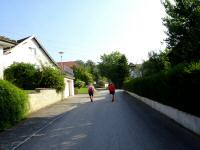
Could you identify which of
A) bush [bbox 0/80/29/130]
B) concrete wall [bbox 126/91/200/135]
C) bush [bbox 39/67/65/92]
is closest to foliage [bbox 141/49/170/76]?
bush [bbox 39/67/65/92]

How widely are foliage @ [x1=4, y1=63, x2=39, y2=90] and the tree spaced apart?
13.8 meters

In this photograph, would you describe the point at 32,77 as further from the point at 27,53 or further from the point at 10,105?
the point at 10,105

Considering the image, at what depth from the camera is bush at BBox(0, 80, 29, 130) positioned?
1524 centimetres

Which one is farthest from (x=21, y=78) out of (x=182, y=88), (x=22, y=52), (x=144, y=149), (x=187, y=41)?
(x=144, y=149)

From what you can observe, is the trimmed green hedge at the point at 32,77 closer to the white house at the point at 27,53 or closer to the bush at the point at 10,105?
the white house at the point at 27,53

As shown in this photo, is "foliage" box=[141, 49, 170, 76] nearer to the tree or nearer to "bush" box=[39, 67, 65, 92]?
the tree

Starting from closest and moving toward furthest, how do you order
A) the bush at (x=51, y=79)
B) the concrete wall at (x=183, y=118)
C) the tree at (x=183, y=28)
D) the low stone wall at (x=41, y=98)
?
the concrete wall at (x=183, y=118) < the low stone wall at (x=41, y=98) < the tree at (x=183, y=28) < the bush at (x=51, y=79)

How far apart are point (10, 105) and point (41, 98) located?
1059 centimetres

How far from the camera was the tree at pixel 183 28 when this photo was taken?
87.0 feet

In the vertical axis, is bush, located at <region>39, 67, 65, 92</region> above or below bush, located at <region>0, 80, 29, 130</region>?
above

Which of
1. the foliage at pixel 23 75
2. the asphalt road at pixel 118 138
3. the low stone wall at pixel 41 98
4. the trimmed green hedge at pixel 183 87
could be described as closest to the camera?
the asphalt road at pixel 118 138

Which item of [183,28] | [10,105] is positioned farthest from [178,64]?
[183,28]

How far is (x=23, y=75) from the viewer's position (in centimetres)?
3572

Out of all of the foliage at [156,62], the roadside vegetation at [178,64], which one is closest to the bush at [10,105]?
the roadside vegetation at [178,64]
